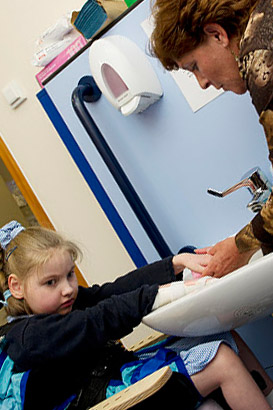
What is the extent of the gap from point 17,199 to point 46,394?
188cm

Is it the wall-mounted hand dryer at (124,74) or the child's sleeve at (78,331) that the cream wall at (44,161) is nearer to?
the wall-mounted hand dryer at (124,74)

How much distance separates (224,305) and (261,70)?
0.43m

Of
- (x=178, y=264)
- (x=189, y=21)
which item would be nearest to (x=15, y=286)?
(x=178, y=264)

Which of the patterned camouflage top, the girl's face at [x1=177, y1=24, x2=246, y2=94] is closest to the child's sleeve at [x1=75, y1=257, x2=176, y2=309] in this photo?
the patterned camouflage top

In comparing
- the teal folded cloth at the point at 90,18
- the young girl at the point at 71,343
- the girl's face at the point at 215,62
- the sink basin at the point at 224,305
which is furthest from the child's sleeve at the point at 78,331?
the teal folded cloth at the point at 90,18

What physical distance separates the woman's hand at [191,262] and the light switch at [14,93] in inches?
43.0

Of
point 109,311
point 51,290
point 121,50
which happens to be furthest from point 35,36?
point 109,311

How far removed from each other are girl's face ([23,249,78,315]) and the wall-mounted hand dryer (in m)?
0.46

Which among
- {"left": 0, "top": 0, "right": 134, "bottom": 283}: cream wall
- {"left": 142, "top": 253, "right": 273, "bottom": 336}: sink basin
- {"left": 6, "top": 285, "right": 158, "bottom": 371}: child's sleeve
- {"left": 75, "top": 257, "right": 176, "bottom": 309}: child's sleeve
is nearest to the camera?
{"left": 142, "top": 253, "right": 273, "bottom": 336}: sink basin

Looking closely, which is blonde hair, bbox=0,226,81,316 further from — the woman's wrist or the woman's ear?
the woman's ear

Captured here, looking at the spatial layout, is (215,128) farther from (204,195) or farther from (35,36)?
(35,36)

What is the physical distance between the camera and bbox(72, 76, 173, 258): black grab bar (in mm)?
1558

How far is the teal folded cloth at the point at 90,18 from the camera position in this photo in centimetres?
147

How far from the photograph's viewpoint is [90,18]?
4.93 feet
